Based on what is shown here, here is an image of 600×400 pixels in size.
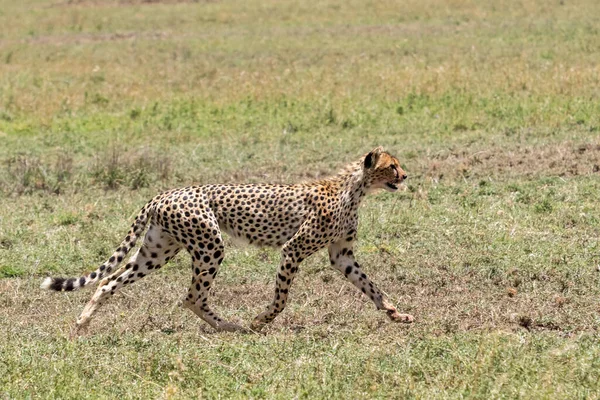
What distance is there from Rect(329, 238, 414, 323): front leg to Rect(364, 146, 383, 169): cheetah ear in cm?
52

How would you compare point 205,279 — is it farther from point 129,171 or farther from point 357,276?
point 129,171

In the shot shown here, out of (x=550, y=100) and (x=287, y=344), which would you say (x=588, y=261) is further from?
(x=550, y=100)

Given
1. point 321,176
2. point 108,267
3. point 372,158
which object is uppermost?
point 372,158

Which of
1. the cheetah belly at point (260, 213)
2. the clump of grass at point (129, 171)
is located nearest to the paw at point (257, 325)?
the cheetah belly at point (260, 213)

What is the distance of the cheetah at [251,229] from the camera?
6914mm

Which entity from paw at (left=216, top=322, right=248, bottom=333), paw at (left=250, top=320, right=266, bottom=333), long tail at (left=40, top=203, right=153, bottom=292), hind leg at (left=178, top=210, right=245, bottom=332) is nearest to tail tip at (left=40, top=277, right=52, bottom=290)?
long tail at (left=40, top=203, right=153, bottom=292)

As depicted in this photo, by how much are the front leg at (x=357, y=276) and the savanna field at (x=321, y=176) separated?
137 millimetres

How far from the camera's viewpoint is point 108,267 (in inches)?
276

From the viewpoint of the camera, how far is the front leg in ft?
22.8

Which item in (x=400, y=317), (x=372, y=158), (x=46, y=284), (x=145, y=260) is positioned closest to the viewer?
(x=46, y=284)

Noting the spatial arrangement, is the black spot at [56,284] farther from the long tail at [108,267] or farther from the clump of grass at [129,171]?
the clump of grass at [129,171]

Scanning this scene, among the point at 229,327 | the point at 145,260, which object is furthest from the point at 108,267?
the point at 229,327

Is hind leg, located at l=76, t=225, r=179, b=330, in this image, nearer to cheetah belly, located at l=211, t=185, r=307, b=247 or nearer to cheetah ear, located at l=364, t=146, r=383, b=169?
cheetah belly, located at l=211, t=185, r=307, b=247

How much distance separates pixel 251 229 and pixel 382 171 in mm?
954
